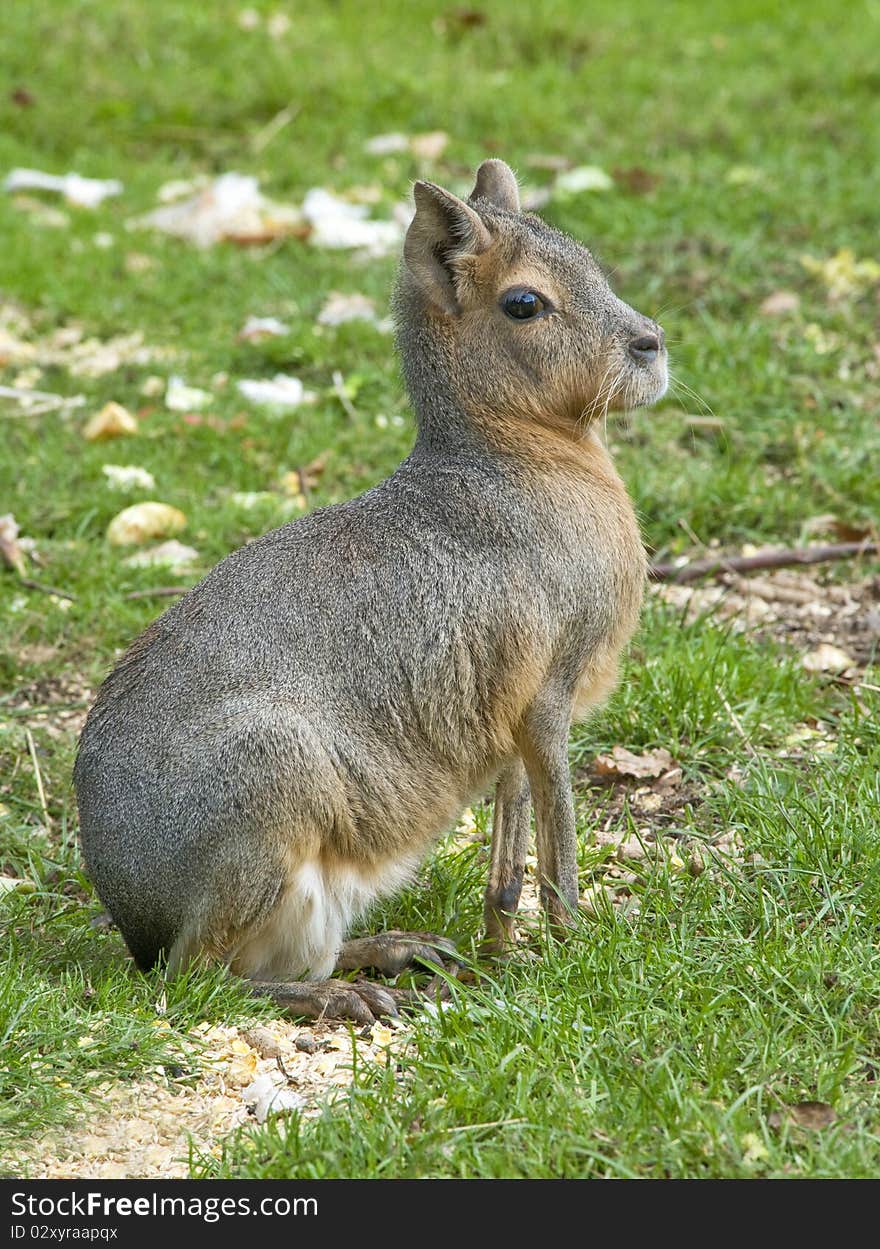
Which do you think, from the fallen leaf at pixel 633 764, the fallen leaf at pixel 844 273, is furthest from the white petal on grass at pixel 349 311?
the fallen leaf at pixel 633 764

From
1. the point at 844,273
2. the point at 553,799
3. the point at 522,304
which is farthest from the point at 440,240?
the point at 844,273

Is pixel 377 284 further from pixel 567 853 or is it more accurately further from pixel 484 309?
pixel 567 853

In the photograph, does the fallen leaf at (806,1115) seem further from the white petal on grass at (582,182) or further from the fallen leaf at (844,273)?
the white petal on grass at (582,182)

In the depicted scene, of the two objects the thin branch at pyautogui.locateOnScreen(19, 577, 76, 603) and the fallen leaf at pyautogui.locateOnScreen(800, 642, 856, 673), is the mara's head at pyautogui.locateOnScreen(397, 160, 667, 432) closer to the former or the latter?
the fallen leaf at pyautogui.locateOnScreen(800, 642, 856, 673)

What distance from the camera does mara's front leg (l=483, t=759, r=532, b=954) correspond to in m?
4.07

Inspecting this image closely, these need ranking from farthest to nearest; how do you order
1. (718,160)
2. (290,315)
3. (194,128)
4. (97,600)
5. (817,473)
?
(194,128)
(718,160)
(290,315)
(817,473)
(97,600)

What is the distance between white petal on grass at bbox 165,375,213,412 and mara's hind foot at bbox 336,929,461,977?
335 centimetres

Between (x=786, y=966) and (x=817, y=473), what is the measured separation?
2.90m

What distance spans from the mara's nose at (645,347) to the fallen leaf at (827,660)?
4.92ft

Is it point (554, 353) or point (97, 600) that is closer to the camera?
point (554, 353)

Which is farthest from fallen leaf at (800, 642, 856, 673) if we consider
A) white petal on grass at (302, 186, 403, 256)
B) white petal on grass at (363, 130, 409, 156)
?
white petal on grass at (363, 130, 409, 156)

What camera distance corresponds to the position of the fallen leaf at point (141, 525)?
19.5ft

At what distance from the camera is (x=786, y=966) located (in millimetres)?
3564

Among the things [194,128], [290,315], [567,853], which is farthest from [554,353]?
[194,128]
